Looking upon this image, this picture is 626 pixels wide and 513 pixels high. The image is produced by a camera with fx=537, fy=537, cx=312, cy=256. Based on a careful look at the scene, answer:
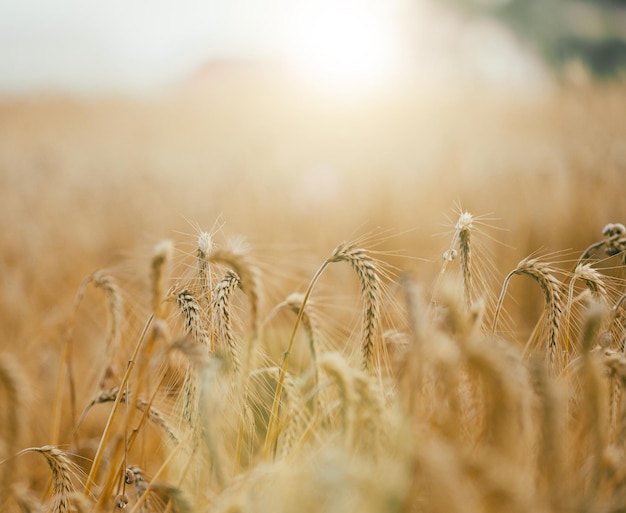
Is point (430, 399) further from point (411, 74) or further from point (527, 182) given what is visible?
point (411, 74)

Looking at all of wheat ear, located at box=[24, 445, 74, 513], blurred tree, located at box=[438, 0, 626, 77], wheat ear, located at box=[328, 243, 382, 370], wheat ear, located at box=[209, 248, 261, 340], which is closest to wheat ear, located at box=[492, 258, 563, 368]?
wheat ear, located at box=[328, 243, 382, 370]

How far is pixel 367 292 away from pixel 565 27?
20492 millimetres

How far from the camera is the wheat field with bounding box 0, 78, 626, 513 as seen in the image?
741mm

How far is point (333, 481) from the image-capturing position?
0.57 m

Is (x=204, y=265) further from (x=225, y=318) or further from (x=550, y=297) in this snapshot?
(x=550, y=297)

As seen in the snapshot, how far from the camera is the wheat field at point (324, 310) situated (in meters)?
0.74

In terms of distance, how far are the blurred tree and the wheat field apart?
8.49 m

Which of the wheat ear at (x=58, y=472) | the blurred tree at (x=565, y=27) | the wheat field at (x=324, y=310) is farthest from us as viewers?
the blurred tree at (x=565, y=27)

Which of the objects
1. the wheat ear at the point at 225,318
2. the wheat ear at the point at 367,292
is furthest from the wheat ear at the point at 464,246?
the wheat ear at the point at 225,318

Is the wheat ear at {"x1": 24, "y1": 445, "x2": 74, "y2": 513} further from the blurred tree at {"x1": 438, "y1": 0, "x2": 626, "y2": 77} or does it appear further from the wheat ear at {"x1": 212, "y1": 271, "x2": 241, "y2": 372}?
the blurred tree at {"x1": 438, "y1": 0, "x2": 626, "y2": 77}

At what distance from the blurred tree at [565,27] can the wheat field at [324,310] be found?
8.49 m

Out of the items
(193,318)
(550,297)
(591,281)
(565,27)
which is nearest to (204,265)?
(193,318)

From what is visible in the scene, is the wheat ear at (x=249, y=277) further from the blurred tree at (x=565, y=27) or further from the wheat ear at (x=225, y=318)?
the blurred tree at (x=565, y=27)

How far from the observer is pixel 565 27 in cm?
1806
